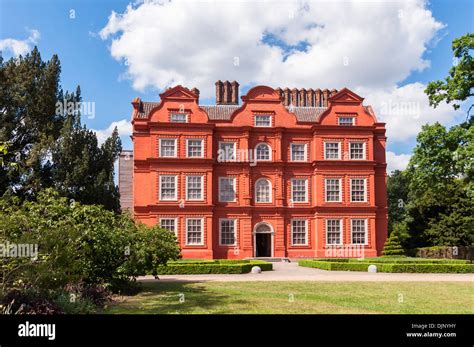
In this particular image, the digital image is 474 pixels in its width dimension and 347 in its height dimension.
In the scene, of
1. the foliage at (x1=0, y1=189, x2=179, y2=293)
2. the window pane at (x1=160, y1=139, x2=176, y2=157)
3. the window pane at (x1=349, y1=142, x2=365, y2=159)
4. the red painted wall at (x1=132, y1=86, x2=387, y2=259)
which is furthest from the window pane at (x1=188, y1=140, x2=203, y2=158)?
the foliage at (x1=0, y1=189, x2=179, y2=293)

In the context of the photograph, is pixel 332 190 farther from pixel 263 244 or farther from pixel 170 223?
pixel 170 223

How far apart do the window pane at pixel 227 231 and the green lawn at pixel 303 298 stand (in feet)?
56.7

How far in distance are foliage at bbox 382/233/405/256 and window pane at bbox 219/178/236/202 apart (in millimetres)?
12030

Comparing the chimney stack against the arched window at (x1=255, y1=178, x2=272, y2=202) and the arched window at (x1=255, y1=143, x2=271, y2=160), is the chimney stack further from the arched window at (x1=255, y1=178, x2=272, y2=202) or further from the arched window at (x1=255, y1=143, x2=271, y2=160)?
the arched window at (x1=255, y1=178, x2=272, y2=202)

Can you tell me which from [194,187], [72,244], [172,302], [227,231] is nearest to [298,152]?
[227,231]

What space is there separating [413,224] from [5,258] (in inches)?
1465

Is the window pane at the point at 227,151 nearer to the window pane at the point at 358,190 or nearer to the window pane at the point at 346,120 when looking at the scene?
the window pane at the point at 346,120

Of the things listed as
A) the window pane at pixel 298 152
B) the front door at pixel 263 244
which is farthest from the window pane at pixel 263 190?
the window pane at pixel 298 152

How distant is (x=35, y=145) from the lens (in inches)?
1118

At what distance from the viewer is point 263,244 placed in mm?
35719

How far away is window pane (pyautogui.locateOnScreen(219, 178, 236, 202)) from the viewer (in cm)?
3484

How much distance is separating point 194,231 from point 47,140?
11.9m
